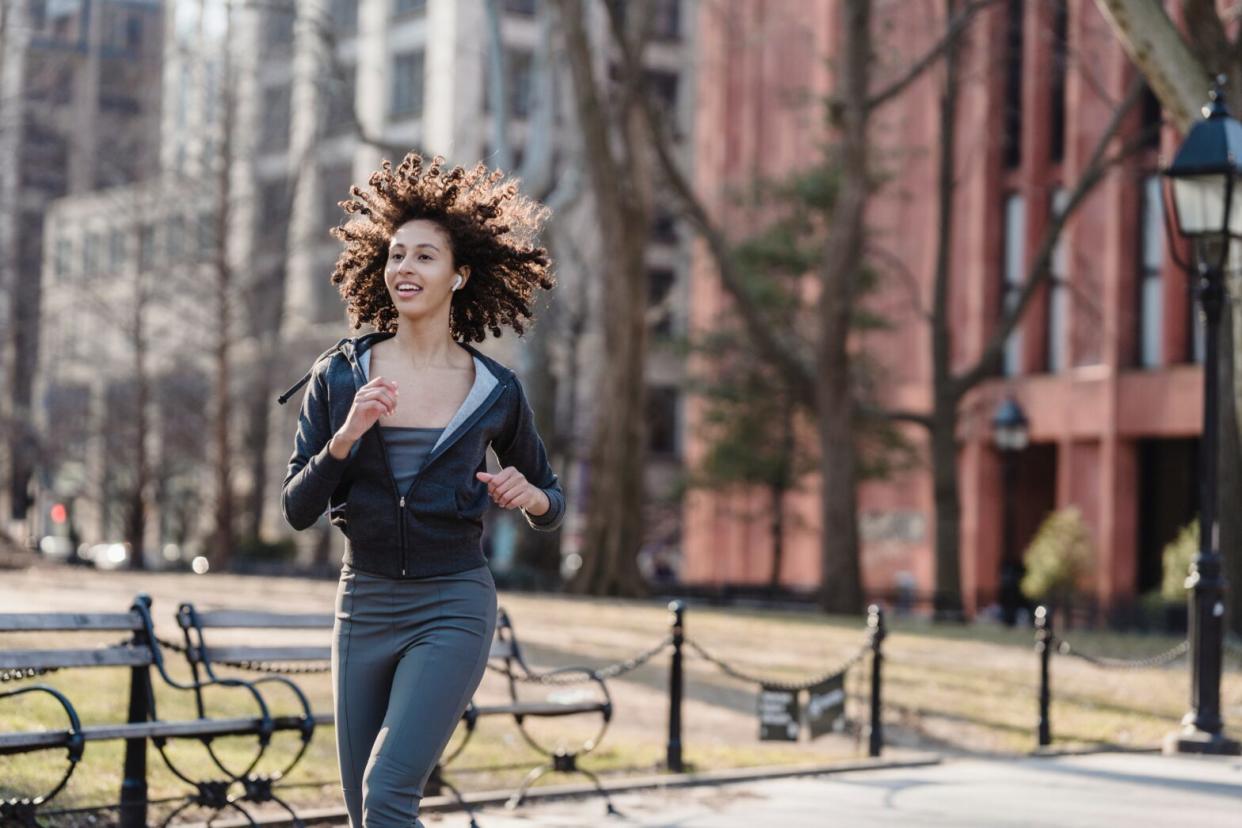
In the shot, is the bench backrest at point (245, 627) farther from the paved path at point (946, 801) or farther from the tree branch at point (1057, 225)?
the tree branch at point (1057, 225)

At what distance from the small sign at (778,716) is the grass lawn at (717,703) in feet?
0.67

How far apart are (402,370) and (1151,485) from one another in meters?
41.2

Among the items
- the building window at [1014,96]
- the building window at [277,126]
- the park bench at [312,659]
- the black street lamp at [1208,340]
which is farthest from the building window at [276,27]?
the park bench at [312,659]

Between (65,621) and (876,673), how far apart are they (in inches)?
225

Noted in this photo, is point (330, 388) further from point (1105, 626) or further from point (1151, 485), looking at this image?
point (1151, 485)

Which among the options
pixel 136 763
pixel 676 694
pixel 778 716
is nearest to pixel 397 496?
pixel 136 763

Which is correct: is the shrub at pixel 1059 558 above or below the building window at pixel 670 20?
below

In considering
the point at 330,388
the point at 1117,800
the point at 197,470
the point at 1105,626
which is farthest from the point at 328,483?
the point at 197,470

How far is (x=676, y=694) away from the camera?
11.3 m

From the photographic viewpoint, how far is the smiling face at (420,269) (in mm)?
5727

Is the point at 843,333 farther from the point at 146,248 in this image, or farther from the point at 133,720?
the point at 146,248

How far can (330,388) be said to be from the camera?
5656 mm

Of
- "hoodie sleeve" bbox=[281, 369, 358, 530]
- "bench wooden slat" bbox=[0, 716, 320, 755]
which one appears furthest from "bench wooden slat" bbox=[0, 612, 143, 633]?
"hoodie sleeve" bbox=[281, 369, 358, 530]

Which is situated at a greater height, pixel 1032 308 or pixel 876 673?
pixel 1032 308
